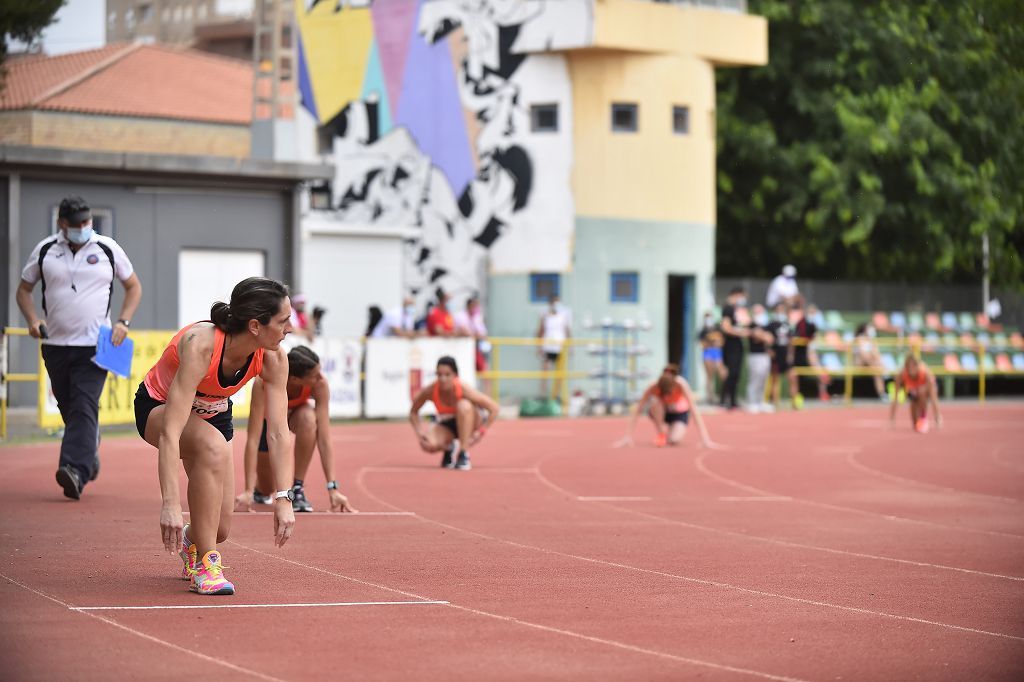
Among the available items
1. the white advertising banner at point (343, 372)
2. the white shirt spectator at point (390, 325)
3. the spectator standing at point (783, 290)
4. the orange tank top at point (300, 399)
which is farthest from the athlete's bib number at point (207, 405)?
the spectator standing at point (783, 290)

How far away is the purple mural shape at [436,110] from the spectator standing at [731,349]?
9.24 metres

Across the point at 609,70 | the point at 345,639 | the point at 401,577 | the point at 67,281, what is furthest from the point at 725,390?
the point at 345,639

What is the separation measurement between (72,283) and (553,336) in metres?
20.9

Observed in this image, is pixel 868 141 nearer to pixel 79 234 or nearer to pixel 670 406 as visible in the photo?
pixel 670 406

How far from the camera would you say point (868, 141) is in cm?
4259

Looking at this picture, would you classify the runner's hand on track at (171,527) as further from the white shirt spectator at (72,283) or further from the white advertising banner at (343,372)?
the white advertising banner at (343,372)

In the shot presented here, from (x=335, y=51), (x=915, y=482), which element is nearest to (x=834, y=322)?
(x=335, y=51)

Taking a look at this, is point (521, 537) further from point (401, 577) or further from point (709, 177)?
point (709, 177)

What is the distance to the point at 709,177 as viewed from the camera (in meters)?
41.2

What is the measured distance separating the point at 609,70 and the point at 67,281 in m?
27.5

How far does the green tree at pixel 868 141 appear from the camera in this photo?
43.1 metres

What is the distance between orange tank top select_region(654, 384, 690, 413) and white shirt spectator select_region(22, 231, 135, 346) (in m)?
10.9

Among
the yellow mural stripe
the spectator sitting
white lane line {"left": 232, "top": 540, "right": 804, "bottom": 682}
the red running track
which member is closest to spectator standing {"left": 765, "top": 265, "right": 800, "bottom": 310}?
the spectator sitting

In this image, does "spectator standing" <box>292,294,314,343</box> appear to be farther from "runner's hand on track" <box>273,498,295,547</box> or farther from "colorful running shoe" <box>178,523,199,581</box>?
"runner's hand on track" <box>273,498,295,547</box>
